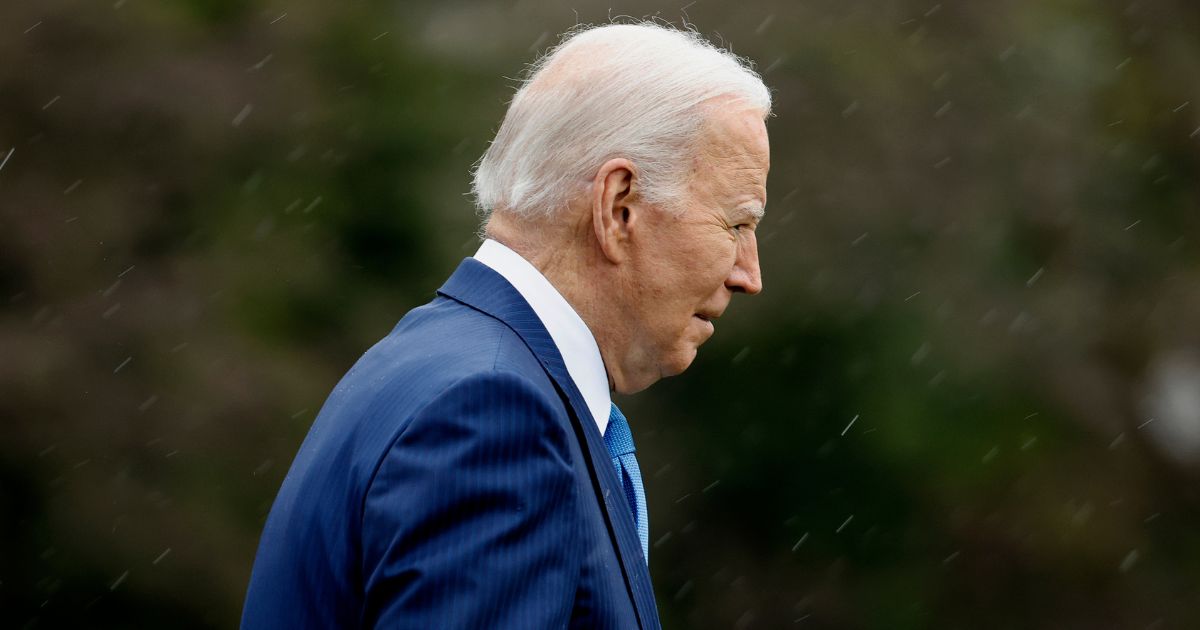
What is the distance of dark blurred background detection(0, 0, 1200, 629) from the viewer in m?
5.22

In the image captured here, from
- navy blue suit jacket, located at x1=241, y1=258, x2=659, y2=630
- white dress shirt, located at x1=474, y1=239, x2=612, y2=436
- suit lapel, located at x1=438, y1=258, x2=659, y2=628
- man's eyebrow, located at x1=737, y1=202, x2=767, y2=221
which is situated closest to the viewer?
navy blue suit jacket, located at x1=241, y1=258, x2=659, y2=630

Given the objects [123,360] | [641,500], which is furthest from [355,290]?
[641,500]

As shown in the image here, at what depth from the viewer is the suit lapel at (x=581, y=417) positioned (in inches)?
57.9

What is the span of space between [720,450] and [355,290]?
1.86 meters

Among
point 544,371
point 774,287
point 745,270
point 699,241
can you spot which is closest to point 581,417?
point 544,371

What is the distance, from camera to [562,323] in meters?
1.62

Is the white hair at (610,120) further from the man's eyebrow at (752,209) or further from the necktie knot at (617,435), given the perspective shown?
the necktie knot at (617,435)

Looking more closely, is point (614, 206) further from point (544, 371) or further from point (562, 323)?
point (544, 371)

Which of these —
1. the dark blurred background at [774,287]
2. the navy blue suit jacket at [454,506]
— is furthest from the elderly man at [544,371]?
the dark blurred background at [774,287]

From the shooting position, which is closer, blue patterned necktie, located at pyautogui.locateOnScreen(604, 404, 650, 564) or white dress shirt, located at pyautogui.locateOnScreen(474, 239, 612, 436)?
white dress shirt, located at pyautogui.locateOnScreen(474, 239, 612, 436)

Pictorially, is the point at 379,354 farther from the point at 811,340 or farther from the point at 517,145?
the point at 811,340

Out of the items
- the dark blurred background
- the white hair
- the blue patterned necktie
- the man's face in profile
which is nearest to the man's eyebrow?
the man's face in profile

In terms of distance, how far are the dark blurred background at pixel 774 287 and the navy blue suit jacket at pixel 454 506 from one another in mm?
3957

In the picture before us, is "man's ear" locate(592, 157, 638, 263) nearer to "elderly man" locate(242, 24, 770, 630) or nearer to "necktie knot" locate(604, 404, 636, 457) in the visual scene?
"elderly man" locate(242, 24, 770, 630)
